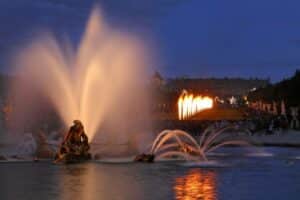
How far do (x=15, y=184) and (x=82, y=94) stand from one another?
9.96 m

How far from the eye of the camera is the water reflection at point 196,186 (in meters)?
14.4

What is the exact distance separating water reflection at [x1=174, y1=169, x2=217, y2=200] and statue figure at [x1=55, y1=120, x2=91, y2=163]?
4.67m

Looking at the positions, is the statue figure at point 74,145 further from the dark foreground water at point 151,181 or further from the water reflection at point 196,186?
the water reflection at point 196,186

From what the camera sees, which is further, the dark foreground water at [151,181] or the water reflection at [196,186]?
the dark foreground water at [151,181]

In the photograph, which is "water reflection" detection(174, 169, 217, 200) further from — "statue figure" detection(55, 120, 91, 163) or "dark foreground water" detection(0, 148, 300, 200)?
"statue figure" detection(55, 120, 91, 163)

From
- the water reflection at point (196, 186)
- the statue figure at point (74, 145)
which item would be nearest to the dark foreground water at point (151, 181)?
the water reflection at point (196, 186)

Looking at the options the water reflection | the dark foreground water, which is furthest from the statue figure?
the water reflection

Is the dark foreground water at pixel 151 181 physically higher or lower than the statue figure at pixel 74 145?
lower

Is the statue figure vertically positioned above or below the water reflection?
above

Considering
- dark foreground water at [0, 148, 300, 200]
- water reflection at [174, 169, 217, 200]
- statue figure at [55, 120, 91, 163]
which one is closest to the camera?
water reflection at [174, 169, 217, 200]

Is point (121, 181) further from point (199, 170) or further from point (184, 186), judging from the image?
point (199, 170)

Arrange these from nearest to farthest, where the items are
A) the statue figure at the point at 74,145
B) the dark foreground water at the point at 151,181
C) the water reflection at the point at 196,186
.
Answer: the water reflection at the point at 196,186
the dark foreground water at the point at 151,181
the statue figure at the point at 74,145

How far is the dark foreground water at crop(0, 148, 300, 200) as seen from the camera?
48.8 feet

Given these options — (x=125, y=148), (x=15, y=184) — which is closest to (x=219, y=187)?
(x=15, y=184)
